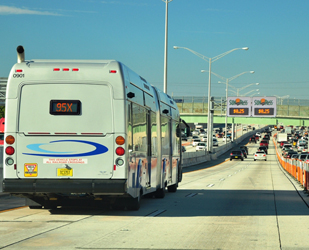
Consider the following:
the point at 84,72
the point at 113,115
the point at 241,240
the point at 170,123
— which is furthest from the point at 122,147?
the point at 170,123

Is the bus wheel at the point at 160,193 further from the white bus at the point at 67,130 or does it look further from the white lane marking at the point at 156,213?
the white bus at the point at 67,130

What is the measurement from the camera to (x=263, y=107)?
251 ft

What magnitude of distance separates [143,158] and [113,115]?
2.52 m

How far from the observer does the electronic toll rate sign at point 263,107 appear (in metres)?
75.8

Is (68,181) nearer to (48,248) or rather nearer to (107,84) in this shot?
(107,84)

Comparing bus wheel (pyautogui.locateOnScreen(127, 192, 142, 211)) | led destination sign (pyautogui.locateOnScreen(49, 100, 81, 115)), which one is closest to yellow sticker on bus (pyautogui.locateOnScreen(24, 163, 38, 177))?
led destination sign (pyautogui.locateOnScreen(49, 100, 81, 115))

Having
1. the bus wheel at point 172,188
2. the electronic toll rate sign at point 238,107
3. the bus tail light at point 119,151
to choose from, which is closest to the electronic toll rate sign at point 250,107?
the electronic toll rate sign at point 238,107

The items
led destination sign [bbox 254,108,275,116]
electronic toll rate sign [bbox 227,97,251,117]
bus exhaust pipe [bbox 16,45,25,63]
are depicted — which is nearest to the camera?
bus exhaust pipe [bbox 16,45,25,63]

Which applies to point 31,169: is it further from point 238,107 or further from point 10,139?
point 238,107

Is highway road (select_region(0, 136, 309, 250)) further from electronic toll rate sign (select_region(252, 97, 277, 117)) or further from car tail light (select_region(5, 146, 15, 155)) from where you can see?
electronic toll rate sign (select_region(252, 97, 277, 117))

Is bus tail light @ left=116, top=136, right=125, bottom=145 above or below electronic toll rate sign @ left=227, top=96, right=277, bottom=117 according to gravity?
below

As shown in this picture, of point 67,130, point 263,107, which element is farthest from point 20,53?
point 263,107

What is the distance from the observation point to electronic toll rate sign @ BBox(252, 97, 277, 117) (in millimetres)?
75769

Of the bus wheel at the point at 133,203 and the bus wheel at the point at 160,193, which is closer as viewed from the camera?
the bus wheel at the point at 133,203
